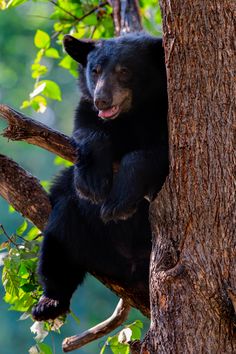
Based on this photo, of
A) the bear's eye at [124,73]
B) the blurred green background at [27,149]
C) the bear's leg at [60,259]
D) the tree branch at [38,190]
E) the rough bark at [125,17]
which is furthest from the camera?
the blurred green background at [27,149]

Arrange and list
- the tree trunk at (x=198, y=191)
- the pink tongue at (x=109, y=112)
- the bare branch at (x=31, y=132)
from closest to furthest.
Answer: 1. the tree trunk at (x=198, y=191)
2. the bare branch at (x=31, y=132)
3. the pink tongue at (x=109, y=112)

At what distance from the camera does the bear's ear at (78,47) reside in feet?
15.6

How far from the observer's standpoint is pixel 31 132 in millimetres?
3992

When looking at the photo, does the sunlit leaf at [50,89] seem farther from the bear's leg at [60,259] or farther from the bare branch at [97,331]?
the bare branch at [97,331]

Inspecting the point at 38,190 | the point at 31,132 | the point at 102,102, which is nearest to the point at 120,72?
the point at 102,102

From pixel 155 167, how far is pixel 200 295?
880mm

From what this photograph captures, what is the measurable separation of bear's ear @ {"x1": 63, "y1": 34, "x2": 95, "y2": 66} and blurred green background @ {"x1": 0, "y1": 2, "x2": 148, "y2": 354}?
1004 centimetres

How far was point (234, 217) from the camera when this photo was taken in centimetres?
325

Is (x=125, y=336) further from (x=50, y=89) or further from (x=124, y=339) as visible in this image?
(x=50, y=89)

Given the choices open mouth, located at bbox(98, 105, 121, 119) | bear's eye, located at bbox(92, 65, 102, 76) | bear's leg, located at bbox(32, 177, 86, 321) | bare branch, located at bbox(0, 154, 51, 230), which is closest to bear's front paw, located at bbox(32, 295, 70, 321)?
bear's leg, located at bbox(32, 177, 86, 321)

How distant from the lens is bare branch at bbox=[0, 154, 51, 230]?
4539 mm

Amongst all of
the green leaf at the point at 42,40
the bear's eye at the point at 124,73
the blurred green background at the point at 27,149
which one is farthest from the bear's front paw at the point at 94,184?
the blurred green background at the point at 27,149

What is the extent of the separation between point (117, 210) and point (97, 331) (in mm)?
1243

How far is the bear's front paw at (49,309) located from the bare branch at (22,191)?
0.54 m
